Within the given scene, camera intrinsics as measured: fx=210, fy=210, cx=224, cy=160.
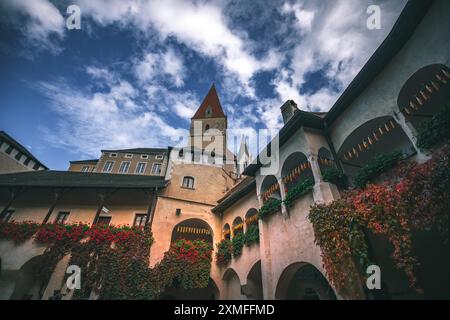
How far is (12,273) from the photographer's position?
1075 centimetres

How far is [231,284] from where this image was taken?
41.1 ft

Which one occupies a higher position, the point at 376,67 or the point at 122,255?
the point at 376,67

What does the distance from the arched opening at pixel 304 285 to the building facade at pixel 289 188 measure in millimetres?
44

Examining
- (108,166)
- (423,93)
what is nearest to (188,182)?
(423,93)

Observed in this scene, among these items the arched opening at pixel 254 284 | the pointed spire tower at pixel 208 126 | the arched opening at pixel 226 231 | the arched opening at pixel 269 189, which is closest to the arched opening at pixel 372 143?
the arched opening at pixel 269 189

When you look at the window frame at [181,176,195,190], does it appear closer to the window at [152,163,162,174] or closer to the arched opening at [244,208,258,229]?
the arched opening at [244,208,258,229]

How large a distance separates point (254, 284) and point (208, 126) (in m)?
25.6

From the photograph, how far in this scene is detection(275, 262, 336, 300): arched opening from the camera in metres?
8.16

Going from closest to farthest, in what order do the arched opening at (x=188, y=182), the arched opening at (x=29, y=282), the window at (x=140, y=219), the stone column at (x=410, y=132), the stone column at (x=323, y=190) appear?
the stone column at (x=410, y=132), the stone column at (x=323, y=190), the arched opening at (x=29, y=282), the window at (x=140, y=219), the arched opening at (x=188, y=182)

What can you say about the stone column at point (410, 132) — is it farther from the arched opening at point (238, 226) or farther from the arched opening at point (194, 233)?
the arched opening at point (194, 233)

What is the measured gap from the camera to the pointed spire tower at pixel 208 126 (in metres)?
31.2
